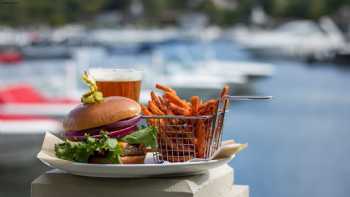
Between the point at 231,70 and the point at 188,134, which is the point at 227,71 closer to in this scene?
the point at 231,70

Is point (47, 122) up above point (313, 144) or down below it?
above

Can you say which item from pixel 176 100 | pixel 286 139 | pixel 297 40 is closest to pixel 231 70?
pixel 286 139

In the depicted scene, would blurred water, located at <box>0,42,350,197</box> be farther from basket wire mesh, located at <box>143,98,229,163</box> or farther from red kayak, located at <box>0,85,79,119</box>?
basket wire mesh, located at <box>143,98,229,163</box>

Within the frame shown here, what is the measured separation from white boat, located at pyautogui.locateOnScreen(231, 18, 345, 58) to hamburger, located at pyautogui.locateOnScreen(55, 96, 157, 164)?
1305 inches

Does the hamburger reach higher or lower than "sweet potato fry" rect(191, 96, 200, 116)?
lower

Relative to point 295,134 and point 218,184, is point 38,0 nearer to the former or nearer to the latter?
point 295,134

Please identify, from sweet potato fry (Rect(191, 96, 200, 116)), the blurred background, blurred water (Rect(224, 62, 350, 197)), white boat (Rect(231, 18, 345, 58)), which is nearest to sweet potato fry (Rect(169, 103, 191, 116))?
sweet potato fry (Rect(191, 96, 200, 116))

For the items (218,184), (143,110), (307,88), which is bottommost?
(307,88)

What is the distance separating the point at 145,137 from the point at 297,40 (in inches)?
1519

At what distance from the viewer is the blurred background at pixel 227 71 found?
769cm

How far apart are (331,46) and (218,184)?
116 feet

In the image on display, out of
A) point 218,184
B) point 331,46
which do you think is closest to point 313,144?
point 218,184

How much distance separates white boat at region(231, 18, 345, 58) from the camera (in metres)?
37.2

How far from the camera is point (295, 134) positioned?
13.7 metres
